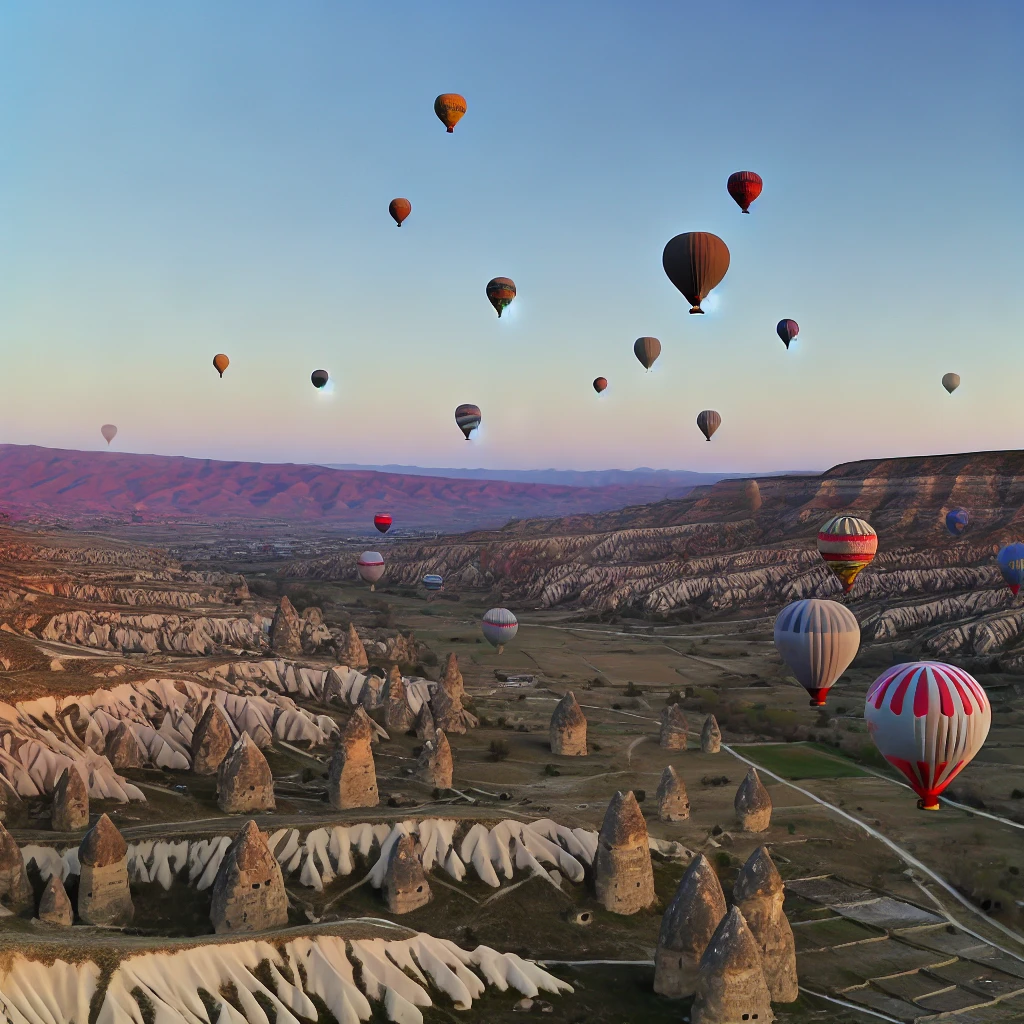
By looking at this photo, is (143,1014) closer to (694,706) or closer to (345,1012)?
(345,1012)

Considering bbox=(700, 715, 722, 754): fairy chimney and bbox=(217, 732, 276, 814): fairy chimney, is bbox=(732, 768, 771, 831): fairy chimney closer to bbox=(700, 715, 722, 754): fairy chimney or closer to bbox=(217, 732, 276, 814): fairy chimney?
bbox=(700, 715, 722, 754): fairy chimney

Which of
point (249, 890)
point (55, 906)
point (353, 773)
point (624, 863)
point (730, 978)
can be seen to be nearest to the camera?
point (730, 978)

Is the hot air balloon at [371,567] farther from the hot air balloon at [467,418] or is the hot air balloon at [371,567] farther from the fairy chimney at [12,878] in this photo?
the fairy chimney at [12,878]

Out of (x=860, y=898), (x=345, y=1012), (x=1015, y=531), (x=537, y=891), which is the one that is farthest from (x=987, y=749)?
(x=1015, y=531)

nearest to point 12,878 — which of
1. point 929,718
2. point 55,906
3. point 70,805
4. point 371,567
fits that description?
point 55,906

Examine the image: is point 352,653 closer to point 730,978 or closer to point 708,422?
point 708,422

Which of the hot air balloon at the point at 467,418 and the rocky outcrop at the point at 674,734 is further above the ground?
the hot air balloon at the point at 467,418

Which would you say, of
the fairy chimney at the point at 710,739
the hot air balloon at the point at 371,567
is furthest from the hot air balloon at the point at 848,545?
the hot air balloon at the point at 371,567
